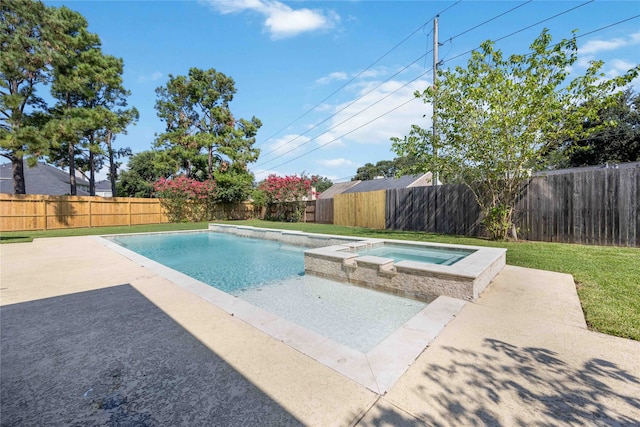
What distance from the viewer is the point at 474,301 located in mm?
3289

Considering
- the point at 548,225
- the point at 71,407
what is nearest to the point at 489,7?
the point at 548,225

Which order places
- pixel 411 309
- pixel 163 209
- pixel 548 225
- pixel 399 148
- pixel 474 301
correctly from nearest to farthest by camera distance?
pixel 474 301, pixel 411 309, pixel 548 225, pixel 399 148, pixel 163 209

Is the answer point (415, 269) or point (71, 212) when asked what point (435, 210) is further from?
point (71, 212)

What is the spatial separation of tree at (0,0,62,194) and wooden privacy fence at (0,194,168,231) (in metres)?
2.02

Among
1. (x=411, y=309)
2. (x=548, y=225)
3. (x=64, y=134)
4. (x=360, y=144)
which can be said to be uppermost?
(x=360, y=144)

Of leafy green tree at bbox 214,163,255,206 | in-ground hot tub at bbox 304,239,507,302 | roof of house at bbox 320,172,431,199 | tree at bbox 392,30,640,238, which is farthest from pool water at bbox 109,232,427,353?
roof of house at bbox 320,172,431,199

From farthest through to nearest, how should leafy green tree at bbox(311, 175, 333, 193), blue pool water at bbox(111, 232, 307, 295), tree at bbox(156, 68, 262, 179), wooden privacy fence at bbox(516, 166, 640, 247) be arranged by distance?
leafy green tree at bbox(311, 175, 333, 193)
tree at bbox(156, 68, 262, 179)
wooden privacy fence at bbox(516, 166, 640, 247)
blue pool water at bbox(111, 232, 307, 295)

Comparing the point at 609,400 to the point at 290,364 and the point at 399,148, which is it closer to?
the point at 290,364

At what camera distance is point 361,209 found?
1327 centimetres

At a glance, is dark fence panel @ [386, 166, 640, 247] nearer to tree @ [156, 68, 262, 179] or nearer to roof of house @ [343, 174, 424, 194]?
roof of house @ [343, 174, 424, 194]

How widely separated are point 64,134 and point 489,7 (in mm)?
17809

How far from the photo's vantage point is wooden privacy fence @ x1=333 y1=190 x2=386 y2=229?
40.2 ft

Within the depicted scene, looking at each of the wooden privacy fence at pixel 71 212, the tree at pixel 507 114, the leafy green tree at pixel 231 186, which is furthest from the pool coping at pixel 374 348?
the leafy green tree at pixel 231 186

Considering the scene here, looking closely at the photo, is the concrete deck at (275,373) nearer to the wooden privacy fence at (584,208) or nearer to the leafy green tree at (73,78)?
the wooden privacy fence at (584,208)
